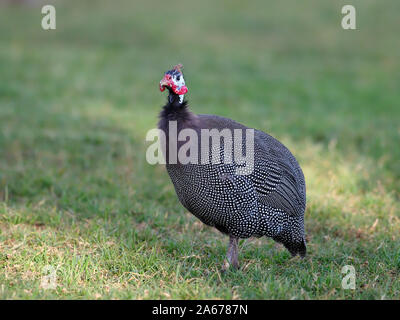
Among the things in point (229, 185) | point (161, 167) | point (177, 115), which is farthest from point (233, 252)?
point (161, 167)

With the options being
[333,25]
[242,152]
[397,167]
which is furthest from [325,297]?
[333,25]

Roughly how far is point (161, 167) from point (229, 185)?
91.3 inches

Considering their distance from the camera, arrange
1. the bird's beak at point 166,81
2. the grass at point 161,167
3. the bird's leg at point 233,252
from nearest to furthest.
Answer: the bird's beak at point 166,81, the grass at point 161,167, the bird's leg at point 233,252

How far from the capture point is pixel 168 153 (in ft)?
Answer: 10.6

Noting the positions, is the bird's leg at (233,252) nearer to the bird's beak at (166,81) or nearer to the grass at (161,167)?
the grass at (161,167)

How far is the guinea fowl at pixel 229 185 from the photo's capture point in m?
3.23

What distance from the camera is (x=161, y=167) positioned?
5484mm

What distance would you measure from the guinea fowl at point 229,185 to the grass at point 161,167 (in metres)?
0.30

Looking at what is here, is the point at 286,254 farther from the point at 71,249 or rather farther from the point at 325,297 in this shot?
the point at 71,249

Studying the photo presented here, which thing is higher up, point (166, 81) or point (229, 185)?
point (166, 81)

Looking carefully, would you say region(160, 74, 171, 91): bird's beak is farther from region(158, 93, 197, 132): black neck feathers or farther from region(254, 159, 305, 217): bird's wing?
region(254, 159, 305, 217): bird's wing

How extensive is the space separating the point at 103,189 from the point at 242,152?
1862mm

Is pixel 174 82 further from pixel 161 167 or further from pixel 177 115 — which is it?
pixel 161 167

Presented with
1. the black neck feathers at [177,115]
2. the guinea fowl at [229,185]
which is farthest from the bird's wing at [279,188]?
the black neck feathers at [177,115]
